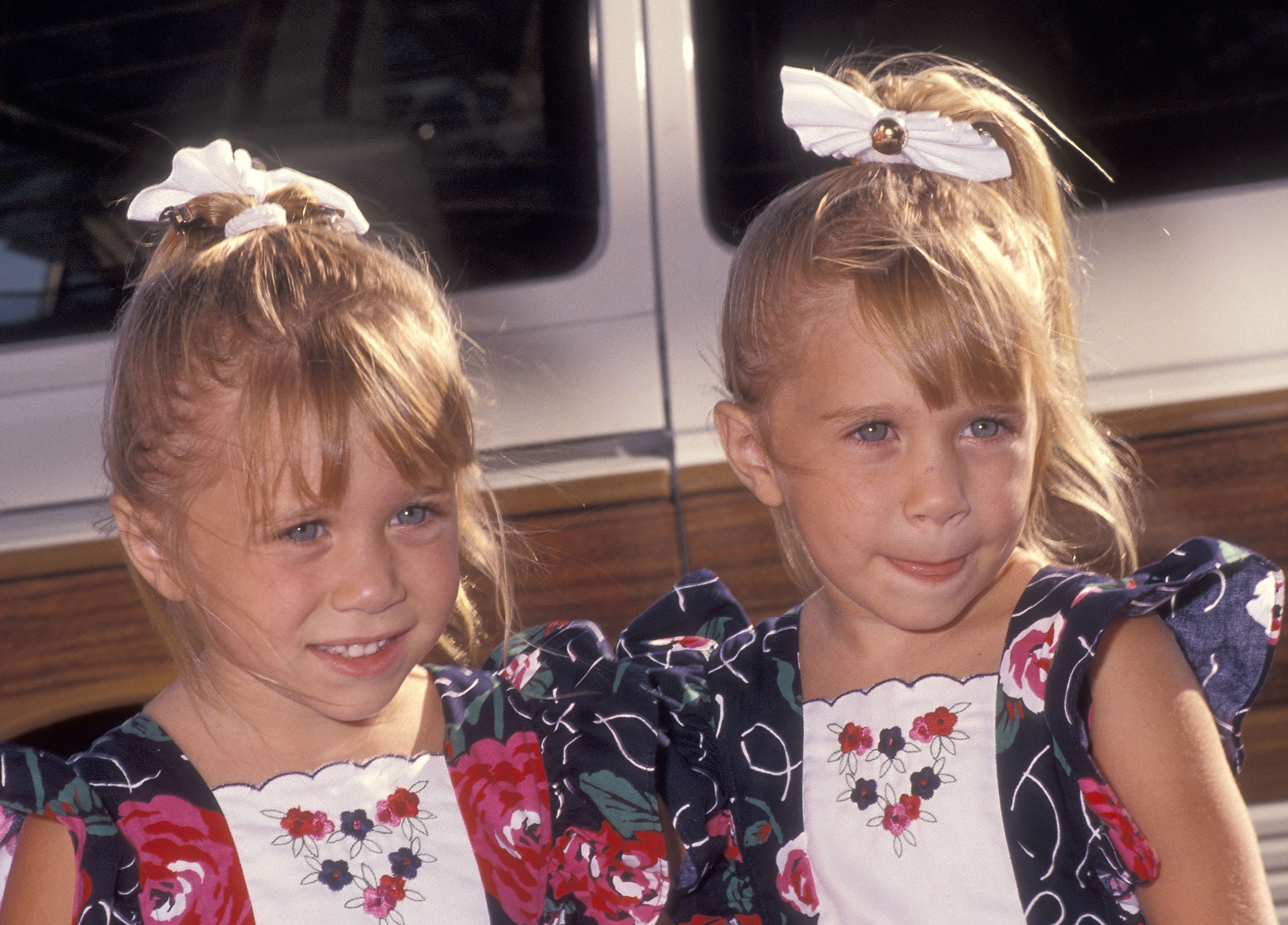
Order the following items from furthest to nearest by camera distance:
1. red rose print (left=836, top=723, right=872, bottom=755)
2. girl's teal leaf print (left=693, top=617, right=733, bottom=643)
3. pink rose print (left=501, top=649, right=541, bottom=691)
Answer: girl's teal leaf print (left=693, top=617, right=733, bottom=643) → pink rose print (left=501, top=649, right=541, bottom=691) → red rose print (left=836, top=723, right=872, bottom=755)

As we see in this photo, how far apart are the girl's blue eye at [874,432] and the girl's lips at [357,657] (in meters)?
0.61

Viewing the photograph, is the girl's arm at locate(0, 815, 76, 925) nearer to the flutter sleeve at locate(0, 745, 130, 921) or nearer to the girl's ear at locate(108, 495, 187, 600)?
the flutter sleeve at locate(0, 745, 130, 921)

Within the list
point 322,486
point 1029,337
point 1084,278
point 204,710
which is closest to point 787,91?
point 1029,337

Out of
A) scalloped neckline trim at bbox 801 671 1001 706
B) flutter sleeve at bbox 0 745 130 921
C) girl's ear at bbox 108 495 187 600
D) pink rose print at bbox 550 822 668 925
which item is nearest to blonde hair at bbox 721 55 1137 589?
scalloped neckline trim at bbox 801 671 1001 706

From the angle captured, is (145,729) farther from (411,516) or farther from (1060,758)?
(1060,758)

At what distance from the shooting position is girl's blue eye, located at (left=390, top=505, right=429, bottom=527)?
1.44 m

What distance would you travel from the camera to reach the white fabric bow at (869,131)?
153 centimetres

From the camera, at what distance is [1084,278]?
1.84m

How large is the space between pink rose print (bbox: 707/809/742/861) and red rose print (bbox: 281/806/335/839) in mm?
484

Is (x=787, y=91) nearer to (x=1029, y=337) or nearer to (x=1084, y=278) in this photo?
(x=1029, y=337)

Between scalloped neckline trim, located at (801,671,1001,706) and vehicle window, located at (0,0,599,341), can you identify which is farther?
vehicle window, located at (0,0,599,341)

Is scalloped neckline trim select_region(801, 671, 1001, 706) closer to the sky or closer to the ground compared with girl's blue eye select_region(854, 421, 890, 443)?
closer to the ground

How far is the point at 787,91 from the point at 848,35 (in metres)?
0.48

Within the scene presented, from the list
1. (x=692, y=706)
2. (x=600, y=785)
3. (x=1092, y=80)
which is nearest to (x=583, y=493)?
(x=692, y=706)
